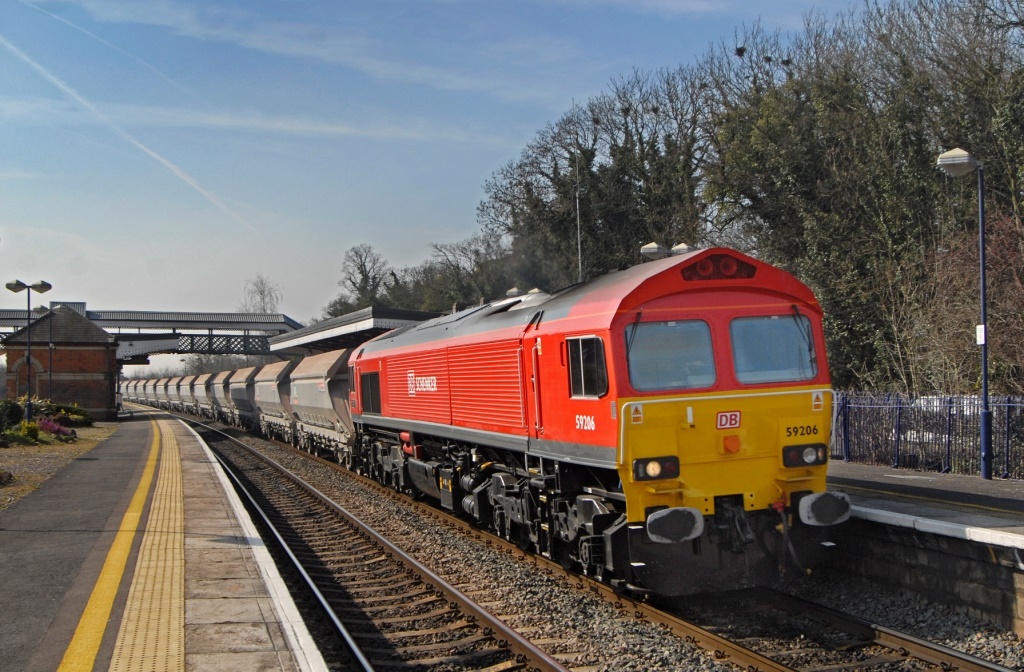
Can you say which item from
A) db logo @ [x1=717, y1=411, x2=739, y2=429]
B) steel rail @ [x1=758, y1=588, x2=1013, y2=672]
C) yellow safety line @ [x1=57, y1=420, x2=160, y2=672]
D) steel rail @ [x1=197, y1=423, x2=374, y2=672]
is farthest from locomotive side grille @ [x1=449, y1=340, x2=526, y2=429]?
yellow safety line @ [x1=57, y1=420, x2=160, y2=672]

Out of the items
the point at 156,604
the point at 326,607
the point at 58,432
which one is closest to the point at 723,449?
the point at 326,607

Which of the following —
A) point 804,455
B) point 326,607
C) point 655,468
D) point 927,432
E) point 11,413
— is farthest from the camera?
point 11,413

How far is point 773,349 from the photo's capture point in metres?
8.58

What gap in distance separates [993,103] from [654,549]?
19418 millimetres

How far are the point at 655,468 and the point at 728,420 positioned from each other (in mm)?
904

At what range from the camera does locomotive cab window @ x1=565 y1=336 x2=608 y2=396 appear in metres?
8.23

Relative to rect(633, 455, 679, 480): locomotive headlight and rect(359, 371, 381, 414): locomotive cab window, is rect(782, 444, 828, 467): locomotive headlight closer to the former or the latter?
rect(633, 455, 679, 480): locomotive headlight

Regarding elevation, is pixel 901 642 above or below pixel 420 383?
below

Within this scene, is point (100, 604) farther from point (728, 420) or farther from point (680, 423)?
point (728, 420)

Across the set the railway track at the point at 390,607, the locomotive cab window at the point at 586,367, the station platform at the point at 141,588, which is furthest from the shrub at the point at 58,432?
the locomotive cab window at the point at 586,367

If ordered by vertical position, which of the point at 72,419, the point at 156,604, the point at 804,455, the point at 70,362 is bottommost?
the point at 156,604

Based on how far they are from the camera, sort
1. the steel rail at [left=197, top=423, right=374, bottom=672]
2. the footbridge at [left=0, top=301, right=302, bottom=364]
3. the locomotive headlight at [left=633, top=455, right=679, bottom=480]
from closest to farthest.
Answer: the steel rail at [left=197, top=423, right=374, bottom=672] → the locomotive headlight at [left=633, top=455, right=679, bottom=480] → the footbridge at [left=0, top=301, right=302, bottom=364]

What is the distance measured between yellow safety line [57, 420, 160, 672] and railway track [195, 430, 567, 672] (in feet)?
6.66

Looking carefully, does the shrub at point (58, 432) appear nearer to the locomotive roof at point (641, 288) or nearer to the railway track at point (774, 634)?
the railway track at point (774, 634)
